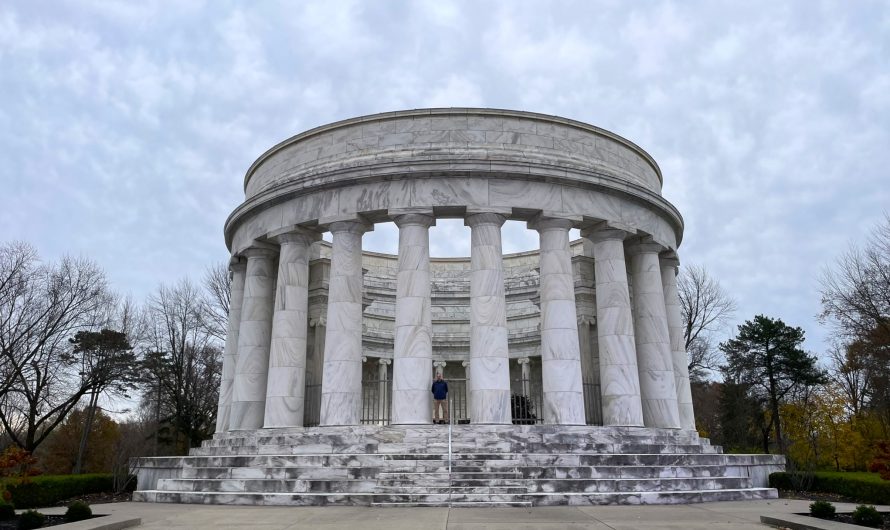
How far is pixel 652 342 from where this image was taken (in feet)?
112

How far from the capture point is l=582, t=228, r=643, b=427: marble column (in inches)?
1187

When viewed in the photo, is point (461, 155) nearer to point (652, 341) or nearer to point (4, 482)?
point (652, 341)

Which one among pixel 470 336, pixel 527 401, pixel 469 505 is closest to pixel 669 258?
pixel 527 401

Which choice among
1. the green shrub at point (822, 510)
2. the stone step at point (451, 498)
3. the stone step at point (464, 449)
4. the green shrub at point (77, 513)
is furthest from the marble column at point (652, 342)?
the green shrub at point (77, 513)

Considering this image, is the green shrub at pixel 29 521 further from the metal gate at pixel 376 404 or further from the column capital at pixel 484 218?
the column capital at pixel 484 218

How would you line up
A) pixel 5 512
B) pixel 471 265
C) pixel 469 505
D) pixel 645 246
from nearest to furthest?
pixel 5 512 → pixel 469 505 → pixel 471 265 → pixel 645 246

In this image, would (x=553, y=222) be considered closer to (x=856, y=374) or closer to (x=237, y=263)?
(x=237, y=263)

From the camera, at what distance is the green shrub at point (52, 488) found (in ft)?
86.6

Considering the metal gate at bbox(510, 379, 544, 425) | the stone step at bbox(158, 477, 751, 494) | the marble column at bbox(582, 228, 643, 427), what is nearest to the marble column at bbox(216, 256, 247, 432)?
the stone step at bbox(158, 477, 751, 494)

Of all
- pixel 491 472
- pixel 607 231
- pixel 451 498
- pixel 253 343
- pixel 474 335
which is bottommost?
pixel 451 498

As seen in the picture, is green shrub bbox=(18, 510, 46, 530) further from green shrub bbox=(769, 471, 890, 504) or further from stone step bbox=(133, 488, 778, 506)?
green shrub bbox=(769, 471, 890, 504)

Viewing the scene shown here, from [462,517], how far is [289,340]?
16.8 m

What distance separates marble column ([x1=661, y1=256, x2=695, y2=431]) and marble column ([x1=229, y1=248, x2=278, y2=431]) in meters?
22.8

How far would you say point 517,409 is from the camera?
3675 cm
